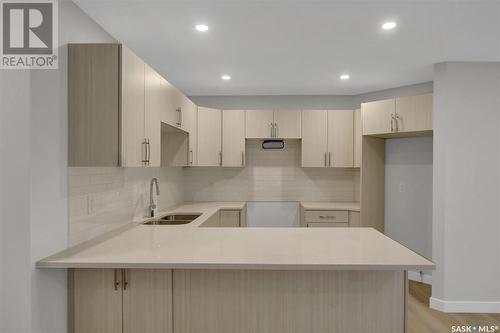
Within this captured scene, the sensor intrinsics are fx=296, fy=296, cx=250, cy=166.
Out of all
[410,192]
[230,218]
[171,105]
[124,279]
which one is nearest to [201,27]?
[171,105]

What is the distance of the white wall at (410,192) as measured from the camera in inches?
150

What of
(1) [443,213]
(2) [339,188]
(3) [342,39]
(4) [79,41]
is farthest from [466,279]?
(4) [79,41]

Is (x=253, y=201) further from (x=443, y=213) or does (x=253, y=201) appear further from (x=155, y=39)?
(x=155, y=39)

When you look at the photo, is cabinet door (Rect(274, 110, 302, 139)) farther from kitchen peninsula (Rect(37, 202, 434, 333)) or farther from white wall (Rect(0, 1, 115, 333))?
white wall (Rect(0, 1, 115, 333))

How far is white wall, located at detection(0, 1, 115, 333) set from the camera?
4.91 feet

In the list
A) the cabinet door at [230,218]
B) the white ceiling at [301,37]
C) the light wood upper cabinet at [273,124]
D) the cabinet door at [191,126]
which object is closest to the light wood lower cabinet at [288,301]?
the white ceiling at [301,37]

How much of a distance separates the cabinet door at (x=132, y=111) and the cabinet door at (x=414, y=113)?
294cm

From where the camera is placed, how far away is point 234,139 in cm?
427

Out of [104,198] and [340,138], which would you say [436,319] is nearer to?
[340,138]

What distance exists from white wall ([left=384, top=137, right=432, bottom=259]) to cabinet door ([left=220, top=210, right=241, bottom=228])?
6.92ft

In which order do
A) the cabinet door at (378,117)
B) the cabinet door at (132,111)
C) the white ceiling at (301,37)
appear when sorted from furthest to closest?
1. the cabinet door at (378,117)
2. the white ceiling at (301,37)
3. the cabinet door at (132,111)

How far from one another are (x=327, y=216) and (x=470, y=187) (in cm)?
161
